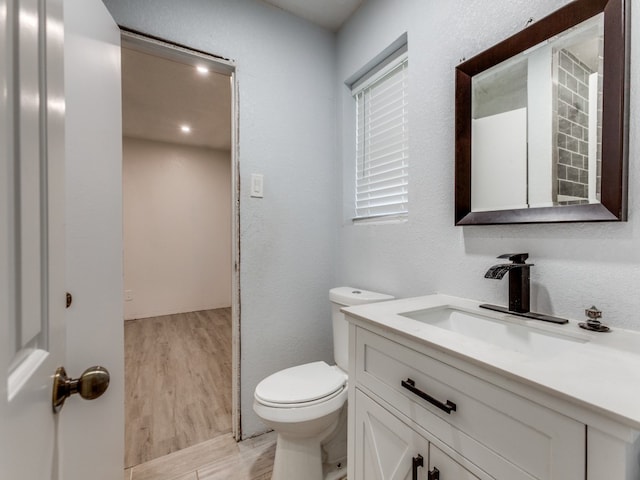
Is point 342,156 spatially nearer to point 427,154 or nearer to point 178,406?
point 427,154

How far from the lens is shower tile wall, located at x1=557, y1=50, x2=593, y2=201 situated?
81cm

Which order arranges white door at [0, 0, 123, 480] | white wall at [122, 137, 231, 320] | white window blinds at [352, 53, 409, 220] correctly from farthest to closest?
1. white wall at [122, 137, 231, 320]
2. white window blinds at [352, 53, 409, 220]
3. white door at [0, 0, 123, 480]

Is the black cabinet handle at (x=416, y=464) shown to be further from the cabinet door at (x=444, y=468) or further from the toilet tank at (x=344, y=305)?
the toilet tank at (x=344, y=305)

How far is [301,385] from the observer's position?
4.17 feet

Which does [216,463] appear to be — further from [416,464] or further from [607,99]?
[607,99]

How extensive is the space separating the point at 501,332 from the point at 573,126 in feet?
2.14

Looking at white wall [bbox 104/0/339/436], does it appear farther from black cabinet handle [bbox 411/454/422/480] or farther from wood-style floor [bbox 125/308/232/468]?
black cabinet handle [bbox 411/454/422/480]

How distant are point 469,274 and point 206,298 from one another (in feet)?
12.5

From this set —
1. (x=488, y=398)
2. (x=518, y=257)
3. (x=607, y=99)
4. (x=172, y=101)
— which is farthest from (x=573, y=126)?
(x=172, y=101)

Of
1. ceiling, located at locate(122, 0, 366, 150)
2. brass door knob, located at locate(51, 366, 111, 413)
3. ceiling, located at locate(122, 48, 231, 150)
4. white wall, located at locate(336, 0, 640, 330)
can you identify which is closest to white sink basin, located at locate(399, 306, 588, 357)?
white wall, located at locate(336, 0, 640, 330)

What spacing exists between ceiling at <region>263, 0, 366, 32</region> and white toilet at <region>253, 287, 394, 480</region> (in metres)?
1.66

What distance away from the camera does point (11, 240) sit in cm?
33

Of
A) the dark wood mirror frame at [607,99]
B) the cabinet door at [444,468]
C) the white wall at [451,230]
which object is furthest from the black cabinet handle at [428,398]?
the dark wood mirror frame at [607,99]

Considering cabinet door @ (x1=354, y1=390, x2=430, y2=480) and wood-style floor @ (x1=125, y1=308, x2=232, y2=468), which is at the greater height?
cabinet door @ (x1=354, y1=390, x2=430, y2=480)
